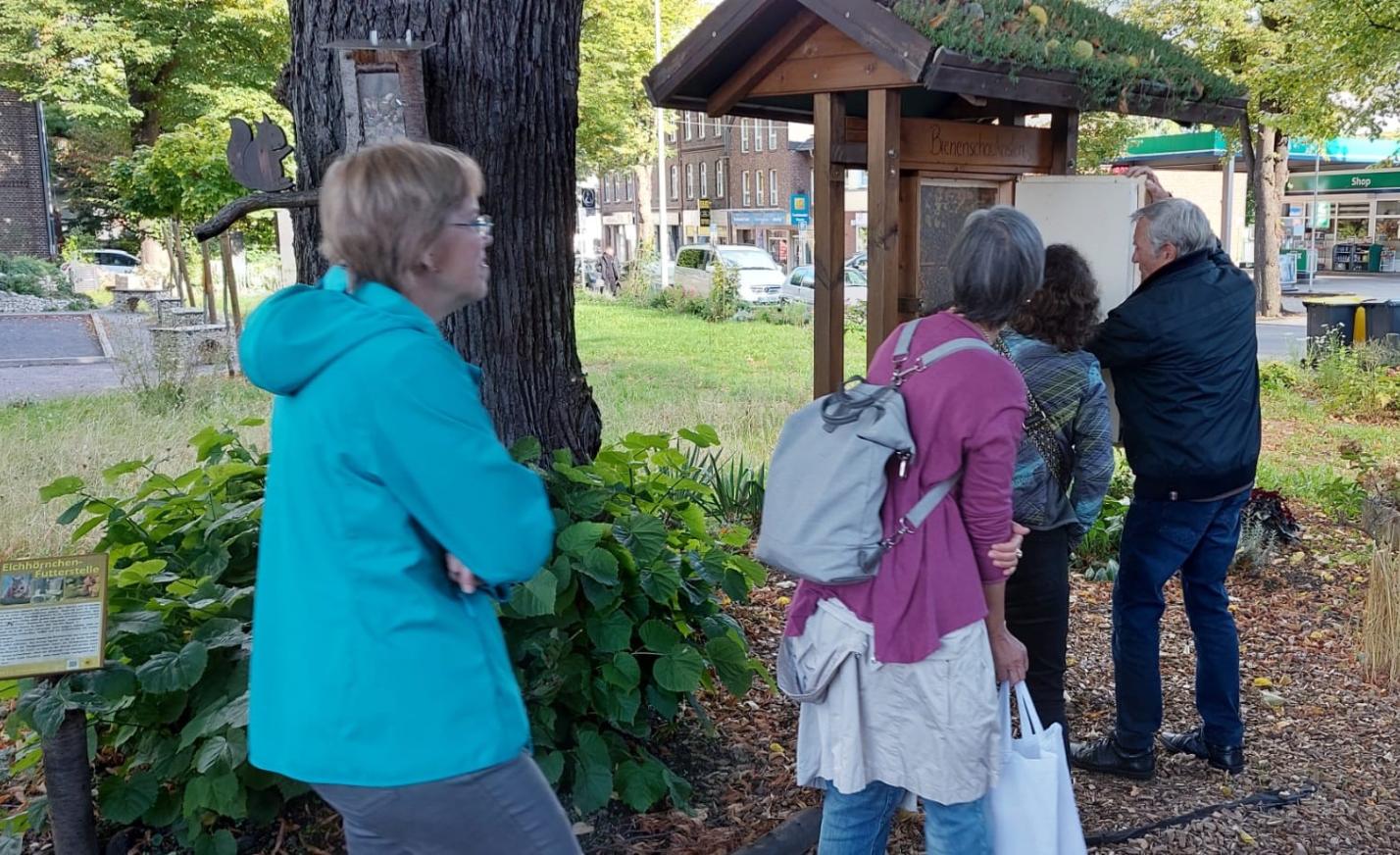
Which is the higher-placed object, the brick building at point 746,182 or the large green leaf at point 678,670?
the brick building at point 746,182

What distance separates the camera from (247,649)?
294cm

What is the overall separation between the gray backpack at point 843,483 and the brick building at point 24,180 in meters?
41.0

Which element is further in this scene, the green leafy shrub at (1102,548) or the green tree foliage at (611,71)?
the green tree foliage at (611,71)

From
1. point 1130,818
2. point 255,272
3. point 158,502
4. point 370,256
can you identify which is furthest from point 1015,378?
point 255,272

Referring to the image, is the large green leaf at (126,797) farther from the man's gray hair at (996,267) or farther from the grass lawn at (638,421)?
the grass lawn at (638,421)

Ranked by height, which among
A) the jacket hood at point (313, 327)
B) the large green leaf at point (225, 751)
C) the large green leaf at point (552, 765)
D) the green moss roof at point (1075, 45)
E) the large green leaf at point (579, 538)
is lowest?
the large green leaf at point (552, 765)

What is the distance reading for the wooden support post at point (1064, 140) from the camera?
492 centimetres

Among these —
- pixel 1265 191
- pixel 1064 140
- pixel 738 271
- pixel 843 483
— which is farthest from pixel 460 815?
pixel 738 271

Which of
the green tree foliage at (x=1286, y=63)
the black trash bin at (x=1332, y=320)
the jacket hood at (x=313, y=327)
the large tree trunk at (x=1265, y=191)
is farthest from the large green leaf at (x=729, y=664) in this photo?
the large tree trunk at (x=1265, y=191)

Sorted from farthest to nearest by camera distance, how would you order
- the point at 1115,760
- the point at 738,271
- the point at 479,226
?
the point at 738,271 < the point at 1115,760 < the point at 479,226

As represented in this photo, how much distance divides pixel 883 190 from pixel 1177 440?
1.44 metres

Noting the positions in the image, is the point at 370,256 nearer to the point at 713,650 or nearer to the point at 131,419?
the point at 713,650

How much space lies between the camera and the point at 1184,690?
4457 mm

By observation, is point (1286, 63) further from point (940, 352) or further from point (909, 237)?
point (940, 352)
